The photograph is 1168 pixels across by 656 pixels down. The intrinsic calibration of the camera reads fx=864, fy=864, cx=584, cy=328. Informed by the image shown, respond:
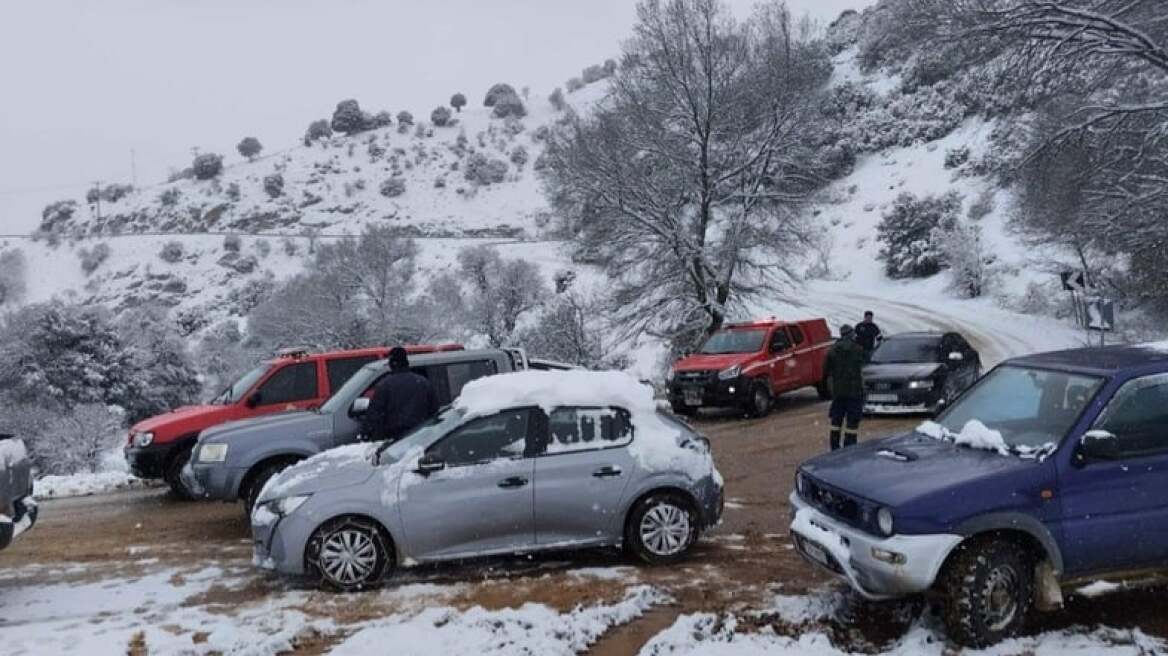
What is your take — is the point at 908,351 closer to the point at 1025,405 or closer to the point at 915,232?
the point at 1025,405

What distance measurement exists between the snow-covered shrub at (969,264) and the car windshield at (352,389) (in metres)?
32.6

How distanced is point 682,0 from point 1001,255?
24.1m


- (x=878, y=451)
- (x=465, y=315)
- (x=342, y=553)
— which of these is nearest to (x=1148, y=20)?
(x=878, y=451)

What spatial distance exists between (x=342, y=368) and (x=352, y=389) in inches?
75.3

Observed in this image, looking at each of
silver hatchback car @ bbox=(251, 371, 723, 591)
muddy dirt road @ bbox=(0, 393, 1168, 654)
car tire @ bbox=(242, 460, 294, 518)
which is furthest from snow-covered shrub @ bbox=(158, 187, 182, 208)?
silver hatchback car @ bbox=(251, 371, 723, 591)

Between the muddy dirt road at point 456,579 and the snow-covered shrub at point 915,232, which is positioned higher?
the snow-covered shrub at point 915,232

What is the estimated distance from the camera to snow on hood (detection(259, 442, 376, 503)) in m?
6.48

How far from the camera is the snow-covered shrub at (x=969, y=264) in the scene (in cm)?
3638

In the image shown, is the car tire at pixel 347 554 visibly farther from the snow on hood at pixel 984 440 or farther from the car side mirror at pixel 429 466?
the snow on hood at pixel 984 440

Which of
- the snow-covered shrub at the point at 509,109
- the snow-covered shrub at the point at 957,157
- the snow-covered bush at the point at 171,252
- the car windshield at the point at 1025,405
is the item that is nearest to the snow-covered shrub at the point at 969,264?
the snow-covered shrub at the point at 957,157

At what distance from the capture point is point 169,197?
225 ft

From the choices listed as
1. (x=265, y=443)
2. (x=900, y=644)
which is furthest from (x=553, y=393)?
(x=265, y=443)

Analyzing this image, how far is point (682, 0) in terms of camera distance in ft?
68.5

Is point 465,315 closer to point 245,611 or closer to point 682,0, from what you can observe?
point 682,0
